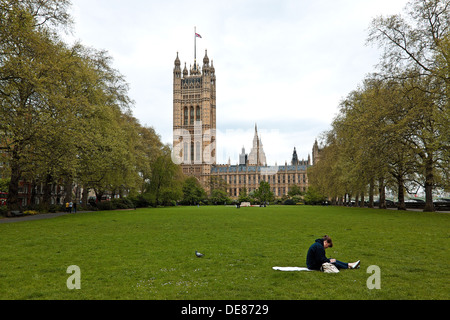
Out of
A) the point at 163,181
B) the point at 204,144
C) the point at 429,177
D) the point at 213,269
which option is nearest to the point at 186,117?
the point at 204,144

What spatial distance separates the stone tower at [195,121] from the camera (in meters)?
143

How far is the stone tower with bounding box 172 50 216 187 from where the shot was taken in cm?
14288

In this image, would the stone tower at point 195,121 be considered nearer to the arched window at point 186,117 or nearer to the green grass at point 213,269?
the arched window at point 186,117

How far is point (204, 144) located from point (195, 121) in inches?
445

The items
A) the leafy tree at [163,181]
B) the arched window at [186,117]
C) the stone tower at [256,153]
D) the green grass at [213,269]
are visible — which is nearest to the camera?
the green grass at [213,269]

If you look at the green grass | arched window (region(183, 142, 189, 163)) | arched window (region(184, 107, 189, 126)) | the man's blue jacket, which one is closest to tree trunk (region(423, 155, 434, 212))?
the green grass

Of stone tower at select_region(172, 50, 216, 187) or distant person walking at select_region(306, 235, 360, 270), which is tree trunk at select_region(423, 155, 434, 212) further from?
stone tower at select_region(172, 50, 216, 187)

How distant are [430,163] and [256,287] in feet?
89.1

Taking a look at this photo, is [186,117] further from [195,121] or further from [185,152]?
[185,152]

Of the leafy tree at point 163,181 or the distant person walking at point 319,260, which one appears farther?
the leafy tree at point 163,181

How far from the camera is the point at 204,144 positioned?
474 feet

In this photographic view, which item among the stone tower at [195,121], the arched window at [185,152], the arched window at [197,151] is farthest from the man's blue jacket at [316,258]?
the arched window at [185,152]
